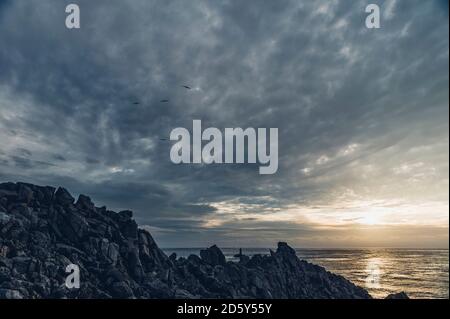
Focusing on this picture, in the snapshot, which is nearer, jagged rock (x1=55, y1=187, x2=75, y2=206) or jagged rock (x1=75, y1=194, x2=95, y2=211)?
jagged rock (x1=55, y1=187, x2=75, y2=206)

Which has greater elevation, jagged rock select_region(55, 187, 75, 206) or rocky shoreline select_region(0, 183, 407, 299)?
jagged rock select_region(55, 187, 75, 206)

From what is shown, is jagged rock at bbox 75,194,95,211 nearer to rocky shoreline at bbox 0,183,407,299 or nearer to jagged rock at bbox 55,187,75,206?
rocky shoreline at bbox 0,183,407,299

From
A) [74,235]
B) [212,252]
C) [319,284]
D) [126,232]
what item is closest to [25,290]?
[74,235]

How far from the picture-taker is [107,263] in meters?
63.3

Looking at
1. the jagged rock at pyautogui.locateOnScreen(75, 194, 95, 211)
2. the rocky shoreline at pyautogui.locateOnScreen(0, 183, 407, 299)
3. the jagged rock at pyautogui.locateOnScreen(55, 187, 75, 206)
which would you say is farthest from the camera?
the jagged rock at pyautogui.locateOnScreen(75, 194, 95, 211)

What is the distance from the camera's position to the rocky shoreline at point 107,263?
5347 centimetres

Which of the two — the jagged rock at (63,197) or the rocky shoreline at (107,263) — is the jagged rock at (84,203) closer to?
the rocky shoreline at (107,263)

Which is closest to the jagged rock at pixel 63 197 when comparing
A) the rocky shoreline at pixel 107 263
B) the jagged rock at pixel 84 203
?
the rocky shoreline at pixel 107 263

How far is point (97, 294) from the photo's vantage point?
54000 millimetres

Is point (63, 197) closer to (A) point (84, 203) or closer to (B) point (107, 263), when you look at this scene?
(A) point (84, 203)

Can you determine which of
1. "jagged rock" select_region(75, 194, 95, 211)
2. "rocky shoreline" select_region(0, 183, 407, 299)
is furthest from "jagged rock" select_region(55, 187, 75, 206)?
"jagged rock" select_region(75, 194, 95, 211)

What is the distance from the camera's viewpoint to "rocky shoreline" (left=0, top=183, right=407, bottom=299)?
2105 inches
